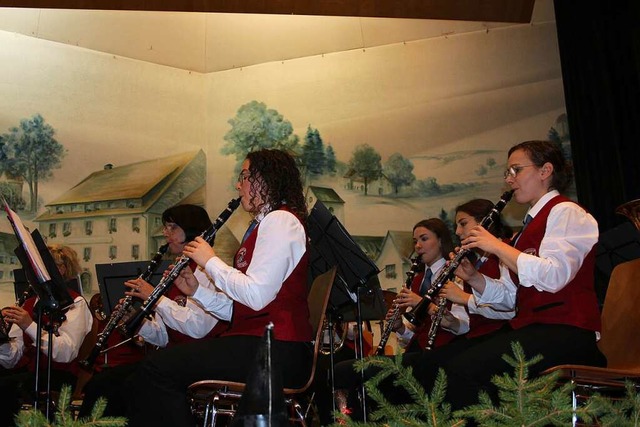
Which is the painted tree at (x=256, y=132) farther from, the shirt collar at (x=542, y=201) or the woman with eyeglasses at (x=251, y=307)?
the shirt collar at (x=542, y=201)

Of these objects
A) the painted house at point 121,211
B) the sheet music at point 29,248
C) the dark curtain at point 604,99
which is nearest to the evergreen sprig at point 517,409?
the sheet music at point 29,248

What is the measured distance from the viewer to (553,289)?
8.90 feet

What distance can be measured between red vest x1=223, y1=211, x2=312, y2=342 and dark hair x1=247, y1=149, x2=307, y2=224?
181 millimetres

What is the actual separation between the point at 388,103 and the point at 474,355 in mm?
4428

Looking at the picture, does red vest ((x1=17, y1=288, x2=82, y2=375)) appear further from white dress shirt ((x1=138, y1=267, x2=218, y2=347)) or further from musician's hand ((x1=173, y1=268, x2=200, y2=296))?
musician's hand ((x1=173, y1=268, x2=200, y2=296))

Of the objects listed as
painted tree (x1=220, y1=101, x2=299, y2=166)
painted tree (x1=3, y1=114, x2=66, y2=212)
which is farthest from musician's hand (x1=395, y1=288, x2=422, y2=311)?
painted tree (x1=3, y1=114, x2=66, y2=212)

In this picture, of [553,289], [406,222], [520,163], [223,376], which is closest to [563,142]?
[406,222]

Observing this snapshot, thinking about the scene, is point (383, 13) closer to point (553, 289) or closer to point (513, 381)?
point (553, 289)

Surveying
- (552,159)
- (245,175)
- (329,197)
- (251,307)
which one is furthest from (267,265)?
(329,197)

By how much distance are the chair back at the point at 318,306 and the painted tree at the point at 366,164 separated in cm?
339

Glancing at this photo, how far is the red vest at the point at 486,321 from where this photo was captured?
337 cm

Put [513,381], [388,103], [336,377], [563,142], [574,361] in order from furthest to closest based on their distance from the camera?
[388,103]
[563,142]
[336,377]
[574,361]
[513,381]

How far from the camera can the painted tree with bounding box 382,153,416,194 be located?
22.1 feet

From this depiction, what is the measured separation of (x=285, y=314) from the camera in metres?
2.94
